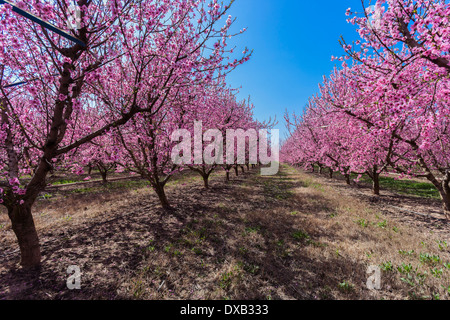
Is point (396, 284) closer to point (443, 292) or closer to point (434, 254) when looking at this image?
point (443, 292)

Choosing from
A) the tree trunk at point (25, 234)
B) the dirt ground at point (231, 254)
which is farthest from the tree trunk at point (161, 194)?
the tree trunk at point (25, 234)

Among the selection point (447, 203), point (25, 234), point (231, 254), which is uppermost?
point (25, 234)

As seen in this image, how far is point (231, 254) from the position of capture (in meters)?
4.58

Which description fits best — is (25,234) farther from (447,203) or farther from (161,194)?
(447,203)

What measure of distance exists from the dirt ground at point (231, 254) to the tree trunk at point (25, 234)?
0.23 m

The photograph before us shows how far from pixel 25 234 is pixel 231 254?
15.8ft

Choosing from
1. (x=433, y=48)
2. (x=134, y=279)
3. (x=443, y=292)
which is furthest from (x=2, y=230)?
(x=433, y=48)

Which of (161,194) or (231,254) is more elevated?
(161,194)

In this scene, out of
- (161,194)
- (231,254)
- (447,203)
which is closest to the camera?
(231,254)

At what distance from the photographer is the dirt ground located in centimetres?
336

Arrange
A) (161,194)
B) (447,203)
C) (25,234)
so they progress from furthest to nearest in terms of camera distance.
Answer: (161,194)
(447,203)
(25,234)

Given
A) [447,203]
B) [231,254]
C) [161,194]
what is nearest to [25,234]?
[161,194]

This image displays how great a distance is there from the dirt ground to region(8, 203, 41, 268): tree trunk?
0.23m
